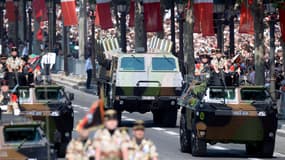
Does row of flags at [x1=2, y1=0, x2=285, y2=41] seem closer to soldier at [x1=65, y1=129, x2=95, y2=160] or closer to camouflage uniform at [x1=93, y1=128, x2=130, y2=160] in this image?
soldier at [x1=65, y1=129, x2=95, y2=160]

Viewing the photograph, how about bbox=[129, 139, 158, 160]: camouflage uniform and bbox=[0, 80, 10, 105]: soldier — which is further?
bbox=[0, 80, 10, 105]: soldier

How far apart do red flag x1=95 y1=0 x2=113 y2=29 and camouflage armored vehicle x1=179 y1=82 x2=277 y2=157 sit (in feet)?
83.9

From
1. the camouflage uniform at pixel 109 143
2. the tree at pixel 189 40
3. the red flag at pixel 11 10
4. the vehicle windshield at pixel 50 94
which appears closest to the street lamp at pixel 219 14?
the tree at pixel 189 40

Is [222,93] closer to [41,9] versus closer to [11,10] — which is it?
[41,9]

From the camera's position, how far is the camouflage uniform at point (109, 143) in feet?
50.4

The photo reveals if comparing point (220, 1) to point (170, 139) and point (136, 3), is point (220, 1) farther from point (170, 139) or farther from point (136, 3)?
point (170, 139)

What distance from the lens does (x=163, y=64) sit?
40.3 metres

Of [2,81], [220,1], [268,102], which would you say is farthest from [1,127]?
[220,1]

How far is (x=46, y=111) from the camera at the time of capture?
30438 millimetres

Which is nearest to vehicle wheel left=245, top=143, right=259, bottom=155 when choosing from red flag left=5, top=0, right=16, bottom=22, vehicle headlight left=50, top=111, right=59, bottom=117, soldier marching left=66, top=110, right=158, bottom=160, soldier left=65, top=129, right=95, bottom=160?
vehicle headlight left=50, top=111, right=59, bottom=117

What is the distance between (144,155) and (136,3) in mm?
39941

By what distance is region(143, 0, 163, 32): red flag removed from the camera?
55.0 meters

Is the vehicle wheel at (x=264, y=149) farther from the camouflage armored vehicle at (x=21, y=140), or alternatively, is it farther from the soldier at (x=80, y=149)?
the soldier at (x=80, y=149)

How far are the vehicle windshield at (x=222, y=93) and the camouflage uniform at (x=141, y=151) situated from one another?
13.7 meters
